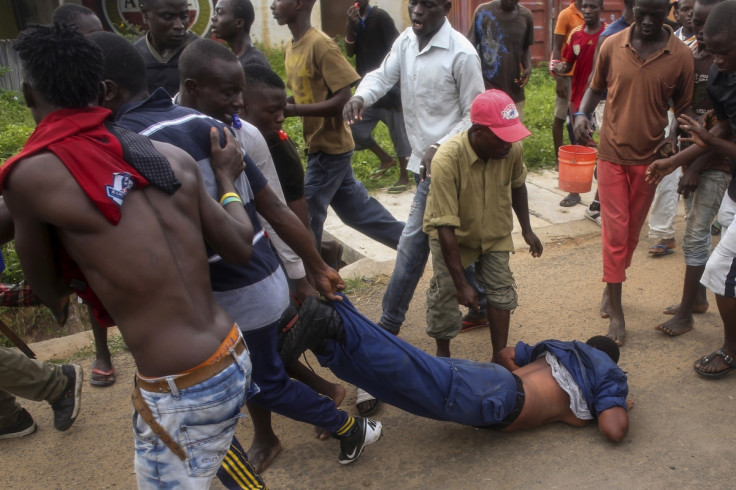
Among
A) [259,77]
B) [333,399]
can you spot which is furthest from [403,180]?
[333,399]

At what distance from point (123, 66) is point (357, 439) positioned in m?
1.77

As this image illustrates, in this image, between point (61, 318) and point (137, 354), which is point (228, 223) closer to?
point (137, 354)

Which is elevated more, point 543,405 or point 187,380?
point 187,380

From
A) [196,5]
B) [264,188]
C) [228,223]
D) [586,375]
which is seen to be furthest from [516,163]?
[196,5]

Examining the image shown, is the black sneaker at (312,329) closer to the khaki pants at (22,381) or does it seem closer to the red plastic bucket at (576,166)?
the khaki pants at (22,381)

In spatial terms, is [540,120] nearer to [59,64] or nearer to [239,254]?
[239,254]

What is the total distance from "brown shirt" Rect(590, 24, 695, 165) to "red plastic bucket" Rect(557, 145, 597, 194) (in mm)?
1579

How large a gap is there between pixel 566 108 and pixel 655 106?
3.23 m

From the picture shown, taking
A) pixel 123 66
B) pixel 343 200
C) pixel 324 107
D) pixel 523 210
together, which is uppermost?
pixel 123 66

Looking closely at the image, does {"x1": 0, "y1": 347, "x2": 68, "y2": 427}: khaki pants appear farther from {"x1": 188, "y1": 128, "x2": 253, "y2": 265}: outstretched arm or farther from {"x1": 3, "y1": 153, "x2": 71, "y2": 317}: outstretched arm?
{"x1": 188, "y1": 128, "x2": 253, "y2": 265}: outstretched arm

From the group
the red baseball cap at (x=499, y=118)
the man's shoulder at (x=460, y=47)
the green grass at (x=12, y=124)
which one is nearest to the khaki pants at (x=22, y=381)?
the red baseball cap at (x=499, y=118)

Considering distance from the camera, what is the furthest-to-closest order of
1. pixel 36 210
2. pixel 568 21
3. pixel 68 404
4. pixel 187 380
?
pixel 568 21 < pixel 68 404 < pixel 187 380 < pixel 36 210

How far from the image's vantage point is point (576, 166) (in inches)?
221

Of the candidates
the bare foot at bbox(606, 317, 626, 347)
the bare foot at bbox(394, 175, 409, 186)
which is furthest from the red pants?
the bare foot at bbox(394, 175, 409, 186)
